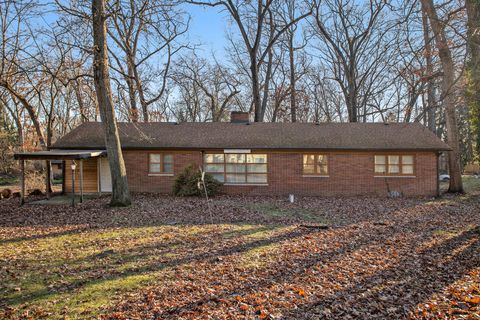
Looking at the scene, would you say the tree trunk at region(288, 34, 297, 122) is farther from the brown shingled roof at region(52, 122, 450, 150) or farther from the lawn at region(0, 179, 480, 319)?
the lawn at region(0, 179, 480, 319)

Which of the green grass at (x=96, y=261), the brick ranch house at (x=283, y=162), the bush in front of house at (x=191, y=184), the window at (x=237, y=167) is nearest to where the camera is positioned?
the green grass at (x=96, y=261)

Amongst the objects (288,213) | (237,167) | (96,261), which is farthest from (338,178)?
(96,261)

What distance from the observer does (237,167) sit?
1811 cm

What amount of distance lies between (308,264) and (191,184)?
10.4 m

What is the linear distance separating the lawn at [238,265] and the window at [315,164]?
18.7 ft

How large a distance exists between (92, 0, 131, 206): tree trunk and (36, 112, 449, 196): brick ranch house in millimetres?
4259

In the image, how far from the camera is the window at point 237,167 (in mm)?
18000

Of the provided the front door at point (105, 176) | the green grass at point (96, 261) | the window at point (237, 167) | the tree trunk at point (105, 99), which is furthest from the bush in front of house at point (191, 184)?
the green grass at point (96, 261)

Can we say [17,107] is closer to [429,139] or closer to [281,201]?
[281,201]

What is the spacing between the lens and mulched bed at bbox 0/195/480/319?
4715mm

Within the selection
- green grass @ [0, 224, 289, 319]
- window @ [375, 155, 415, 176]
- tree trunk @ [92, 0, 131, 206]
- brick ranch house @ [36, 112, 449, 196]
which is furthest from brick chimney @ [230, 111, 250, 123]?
green grass @ [0, 224, 289, 319]

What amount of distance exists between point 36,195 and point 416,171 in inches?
786

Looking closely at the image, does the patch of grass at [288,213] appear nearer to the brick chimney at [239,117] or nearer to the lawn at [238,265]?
the lawn at [238,265]

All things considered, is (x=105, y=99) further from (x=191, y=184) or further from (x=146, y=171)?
(x=146, y=171)
